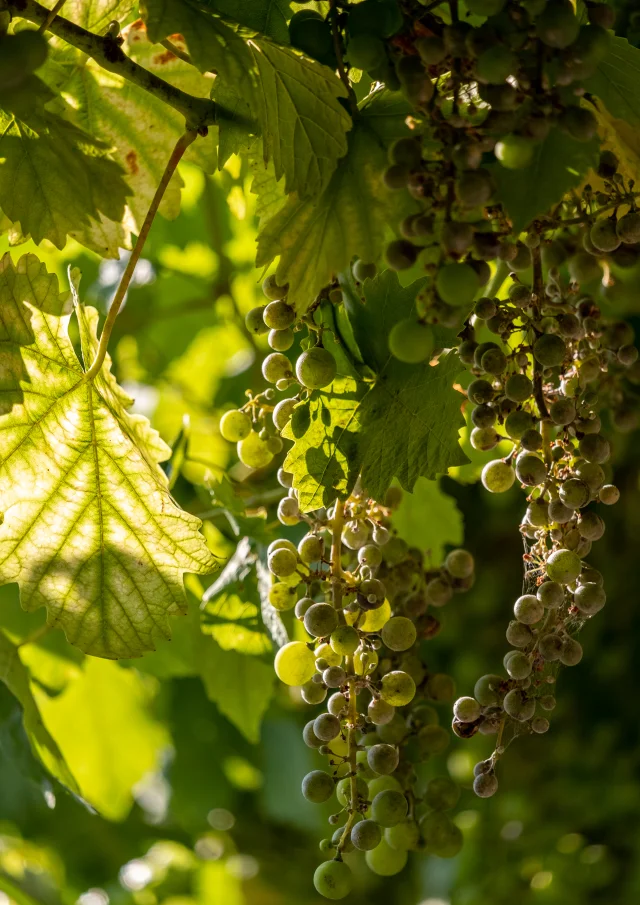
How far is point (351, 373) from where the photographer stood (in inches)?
36.6

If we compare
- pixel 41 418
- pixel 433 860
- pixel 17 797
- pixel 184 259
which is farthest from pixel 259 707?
pixel 433 860

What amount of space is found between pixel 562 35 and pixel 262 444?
564 millimetres

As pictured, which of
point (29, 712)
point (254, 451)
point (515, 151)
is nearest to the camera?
point (515, 151)

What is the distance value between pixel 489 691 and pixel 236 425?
0.40 metres

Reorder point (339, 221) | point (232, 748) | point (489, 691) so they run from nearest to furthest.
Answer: point (339, 221), point (489, 691), point (232, 748)

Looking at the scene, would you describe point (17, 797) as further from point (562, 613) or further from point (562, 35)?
point (562, 35)

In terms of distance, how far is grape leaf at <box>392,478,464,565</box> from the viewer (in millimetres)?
1333

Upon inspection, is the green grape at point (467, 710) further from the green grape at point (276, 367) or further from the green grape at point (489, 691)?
the green grape at point (276, 367)

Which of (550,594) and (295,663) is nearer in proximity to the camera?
(550,594)

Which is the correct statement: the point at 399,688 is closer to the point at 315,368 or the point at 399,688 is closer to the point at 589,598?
the point at 589,598

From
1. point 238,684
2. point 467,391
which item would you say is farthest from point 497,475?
point 238,684

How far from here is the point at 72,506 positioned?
95 cm

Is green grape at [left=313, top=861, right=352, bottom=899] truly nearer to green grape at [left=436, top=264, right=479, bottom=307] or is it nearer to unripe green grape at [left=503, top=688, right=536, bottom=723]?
unripe green grape at [left=503, top=688, right=536, bottom=723]

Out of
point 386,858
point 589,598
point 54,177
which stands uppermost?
point 54,177
